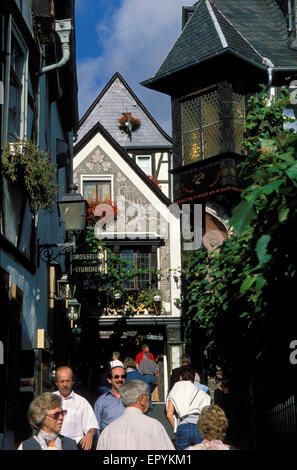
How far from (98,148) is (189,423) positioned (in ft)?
67.9

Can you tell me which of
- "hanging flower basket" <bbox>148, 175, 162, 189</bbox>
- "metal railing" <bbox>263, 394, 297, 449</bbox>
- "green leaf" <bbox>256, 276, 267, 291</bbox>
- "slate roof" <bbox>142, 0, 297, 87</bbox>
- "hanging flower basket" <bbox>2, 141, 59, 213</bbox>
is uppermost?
"slate roof" <bbox>142, 0, 297, 87</bbox>

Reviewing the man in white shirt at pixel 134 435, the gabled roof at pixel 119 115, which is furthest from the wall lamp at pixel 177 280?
the man in white shirt at pixel 134 435

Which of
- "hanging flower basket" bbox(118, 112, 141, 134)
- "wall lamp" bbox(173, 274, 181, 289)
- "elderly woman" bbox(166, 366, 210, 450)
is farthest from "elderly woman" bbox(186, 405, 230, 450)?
"hanging flower basket" bbox(118, 112, 141, 134)

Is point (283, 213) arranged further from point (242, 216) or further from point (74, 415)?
point (74, 415)

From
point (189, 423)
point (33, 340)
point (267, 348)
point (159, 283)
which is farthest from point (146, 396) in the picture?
point (159, 283)

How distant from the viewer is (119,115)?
3166cm

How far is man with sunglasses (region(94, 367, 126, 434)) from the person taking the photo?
7.38 meters

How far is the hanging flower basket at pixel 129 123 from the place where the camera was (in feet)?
101

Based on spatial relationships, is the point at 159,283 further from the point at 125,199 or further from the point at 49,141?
the point at 49,141

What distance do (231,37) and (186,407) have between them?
14.6 meters

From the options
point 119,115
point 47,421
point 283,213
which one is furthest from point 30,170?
point 119,115

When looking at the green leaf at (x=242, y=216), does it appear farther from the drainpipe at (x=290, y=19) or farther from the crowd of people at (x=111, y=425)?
the drainpipe at (x=290, y=19)

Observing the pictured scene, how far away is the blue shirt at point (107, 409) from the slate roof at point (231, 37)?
45.7 ft

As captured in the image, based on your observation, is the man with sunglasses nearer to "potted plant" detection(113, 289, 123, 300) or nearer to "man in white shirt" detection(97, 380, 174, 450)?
"man in white shirt" detection(97, 380, 174, 450)
